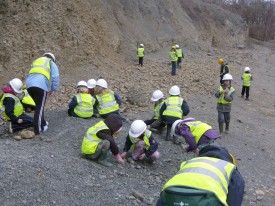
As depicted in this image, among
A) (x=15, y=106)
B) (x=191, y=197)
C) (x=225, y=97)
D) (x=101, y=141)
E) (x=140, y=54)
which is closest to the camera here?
(x=191, y=197)

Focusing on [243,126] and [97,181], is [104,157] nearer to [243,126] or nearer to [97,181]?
[97,181]

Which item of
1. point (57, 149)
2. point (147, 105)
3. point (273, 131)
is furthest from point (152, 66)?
point (57, 149)

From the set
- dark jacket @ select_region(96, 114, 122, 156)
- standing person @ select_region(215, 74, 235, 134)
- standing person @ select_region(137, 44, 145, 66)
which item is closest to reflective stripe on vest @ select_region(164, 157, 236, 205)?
dark jacket @ select_region(96, 114, 122, 156)

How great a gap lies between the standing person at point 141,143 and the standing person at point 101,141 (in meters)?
0.36

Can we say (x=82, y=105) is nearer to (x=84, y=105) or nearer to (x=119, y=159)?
(x=84, y=105)

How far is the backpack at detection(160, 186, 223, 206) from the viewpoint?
9.03 ft

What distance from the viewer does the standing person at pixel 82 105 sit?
8.20 meters

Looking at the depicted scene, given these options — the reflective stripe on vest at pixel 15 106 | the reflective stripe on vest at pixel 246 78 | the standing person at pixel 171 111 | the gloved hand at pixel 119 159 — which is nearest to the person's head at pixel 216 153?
the gloved hand at pixel 119 159

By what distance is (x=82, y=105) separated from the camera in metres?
8.24

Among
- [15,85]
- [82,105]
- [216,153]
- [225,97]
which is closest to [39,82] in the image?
[15,85]

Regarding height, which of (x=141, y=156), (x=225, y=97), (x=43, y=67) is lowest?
(x=141, y=156)

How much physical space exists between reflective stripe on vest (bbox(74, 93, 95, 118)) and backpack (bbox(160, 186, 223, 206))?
18.3 feet

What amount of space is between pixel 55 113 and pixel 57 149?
2688mm

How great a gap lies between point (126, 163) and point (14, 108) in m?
2.88
